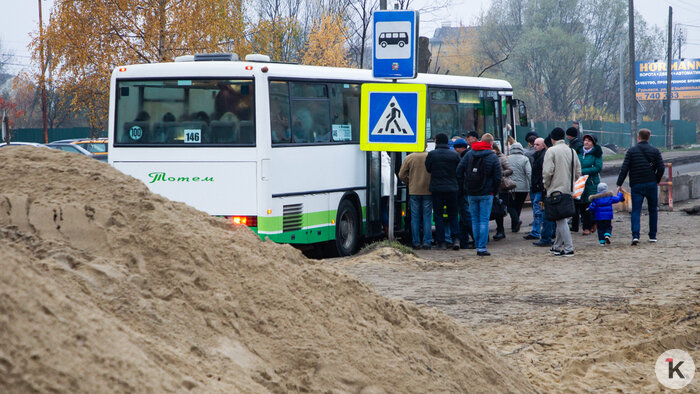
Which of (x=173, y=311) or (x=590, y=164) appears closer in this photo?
(x=173, y=311)

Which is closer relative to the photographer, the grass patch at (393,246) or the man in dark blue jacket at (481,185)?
the grass patch at (393,246)

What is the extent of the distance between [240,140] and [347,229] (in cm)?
283

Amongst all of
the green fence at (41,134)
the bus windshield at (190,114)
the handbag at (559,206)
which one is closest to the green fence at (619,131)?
the green fence at (41,134)

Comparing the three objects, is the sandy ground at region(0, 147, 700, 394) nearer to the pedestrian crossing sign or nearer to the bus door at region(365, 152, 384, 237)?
the pedestrian crossing sign

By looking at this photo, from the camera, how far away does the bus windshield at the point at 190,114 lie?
41.5 feet

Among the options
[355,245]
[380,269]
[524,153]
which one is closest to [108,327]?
[380,269]

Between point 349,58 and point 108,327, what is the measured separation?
1704 inches

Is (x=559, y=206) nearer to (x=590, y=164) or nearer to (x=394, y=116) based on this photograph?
(x=590, y=164)

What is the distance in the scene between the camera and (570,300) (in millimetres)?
9242

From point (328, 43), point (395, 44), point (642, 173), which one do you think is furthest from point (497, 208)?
point (328, 43)

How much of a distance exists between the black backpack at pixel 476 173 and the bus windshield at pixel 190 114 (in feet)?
11.6

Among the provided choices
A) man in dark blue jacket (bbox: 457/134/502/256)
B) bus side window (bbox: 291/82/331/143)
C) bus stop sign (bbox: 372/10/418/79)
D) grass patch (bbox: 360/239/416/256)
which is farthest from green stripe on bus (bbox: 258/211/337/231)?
bus stop sign (bbox: 372/10/418/79)

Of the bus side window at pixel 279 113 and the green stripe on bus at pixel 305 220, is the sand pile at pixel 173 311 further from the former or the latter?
the bus side window at pixel 279 113

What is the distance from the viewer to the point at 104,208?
5.01 m
